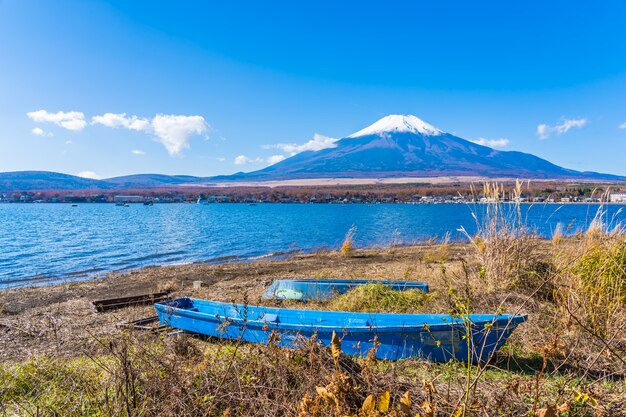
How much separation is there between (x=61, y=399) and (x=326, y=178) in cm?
17661

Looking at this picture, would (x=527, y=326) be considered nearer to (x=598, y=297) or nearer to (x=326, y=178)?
(x=598, y=297)

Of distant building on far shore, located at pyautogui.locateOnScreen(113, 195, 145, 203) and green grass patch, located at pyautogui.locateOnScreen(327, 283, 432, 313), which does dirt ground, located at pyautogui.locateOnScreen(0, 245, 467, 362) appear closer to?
green grass patch, located at pyautogui.locateOnScreen(327, 283, 432, 313)

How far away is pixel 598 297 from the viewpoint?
5.42 m

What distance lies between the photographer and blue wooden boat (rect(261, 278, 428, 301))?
9.84 metres

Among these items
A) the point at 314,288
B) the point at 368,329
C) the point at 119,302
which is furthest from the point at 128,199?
the point at 368,329

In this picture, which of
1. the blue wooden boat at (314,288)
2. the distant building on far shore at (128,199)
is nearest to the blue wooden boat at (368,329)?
the blue wooden boat at (314,288)

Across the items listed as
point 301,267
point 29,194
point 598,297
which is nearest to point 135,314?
point 301,267

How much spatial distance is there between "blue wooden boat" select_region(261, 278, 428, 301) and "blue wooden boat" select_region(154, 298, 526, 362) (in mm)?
2420

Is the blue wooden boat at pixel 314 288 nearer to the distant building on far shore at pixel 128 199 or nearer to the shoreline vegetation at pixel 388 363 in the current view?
the shoreline vegetation at pixel 388 363

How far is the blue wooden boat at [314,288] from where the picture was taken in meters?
9.84

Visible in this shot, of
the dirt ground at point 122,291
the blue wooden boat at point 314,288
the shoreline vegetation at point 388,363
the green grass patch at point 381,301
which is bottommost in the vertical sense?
the dirt ground at point 122,291

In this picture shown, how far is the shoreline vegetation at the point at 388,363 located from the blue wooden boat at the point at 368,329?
297 millimetres

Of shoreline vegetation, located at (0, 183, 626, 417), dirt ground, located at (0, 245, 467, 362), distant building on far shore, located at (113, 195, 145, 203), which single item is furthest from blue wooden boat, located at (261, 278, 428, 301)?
distant building on far shore, located at (113, 195, 145, 203)

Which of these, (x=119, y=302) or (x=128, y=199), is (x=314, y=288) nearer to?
(x=119, y=302)
